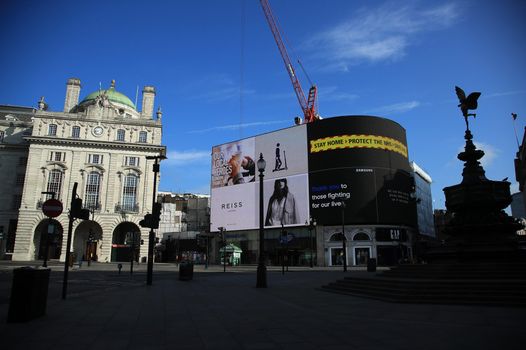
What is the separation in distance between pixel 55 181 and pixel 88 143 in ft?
28.8

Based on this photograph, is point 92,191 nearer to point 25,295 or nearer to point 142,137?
point 142,137

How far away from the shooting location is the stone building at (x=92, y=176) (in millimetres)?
64938

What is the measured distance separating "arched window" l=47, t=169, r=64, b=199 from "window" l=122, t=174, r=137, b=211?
10.9 m

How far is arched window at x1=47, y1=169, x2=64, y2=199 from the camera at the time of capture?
66625 mm

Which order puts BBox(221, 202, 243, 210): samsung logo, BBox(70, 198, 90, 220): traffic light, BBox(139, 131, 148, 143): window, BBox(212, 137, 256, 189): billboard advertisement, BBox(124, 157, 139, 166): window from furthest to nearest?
BBox(212, 137, 256, 189): billboard advertisement
BBox(221, 202, 243, 210): samsung logo
BBox(139, 131, 148, 143): window
BBox(124, 157, 139, 166): window
BBox(70, 198, 90, 220): traffic light

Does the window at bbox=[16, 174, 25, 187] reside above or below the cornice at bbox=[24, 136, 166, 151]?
below

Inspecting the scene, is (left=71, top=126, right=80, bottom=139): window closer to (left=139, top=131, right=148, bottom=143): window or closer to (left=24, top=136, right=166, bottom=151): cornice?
(left=24, top=136, right=166, bottom=151): cornice

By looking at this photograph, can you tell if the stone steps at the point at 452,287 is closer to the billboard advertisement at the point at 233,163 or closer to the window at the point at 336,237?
the window at the point at 336,237

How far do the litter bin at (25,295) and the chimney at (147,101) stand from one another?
7184 centimetres

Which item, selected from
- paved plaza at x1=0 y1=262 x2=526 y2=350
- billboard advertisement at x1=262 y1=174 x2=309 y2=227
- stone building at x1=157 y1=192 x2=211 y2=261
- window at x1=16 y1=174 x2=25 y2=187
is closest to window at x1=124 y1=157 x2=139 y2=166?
window at x1=16 y1=174 x2=25 y2=187

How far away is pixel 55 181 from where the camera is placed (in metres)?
67.0

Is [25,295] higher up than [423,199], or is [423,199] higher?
[423,199]

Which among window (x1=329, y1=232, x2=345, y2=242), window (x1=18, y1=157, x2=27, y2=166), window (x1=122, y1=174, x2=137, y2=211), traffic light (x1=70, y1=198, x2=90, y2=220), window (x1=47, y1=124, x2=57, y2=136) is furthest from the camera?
window (x1=18, y1=157, x2=27, y2=166)

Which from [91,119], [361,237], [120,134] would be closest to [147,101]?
[120,134]
